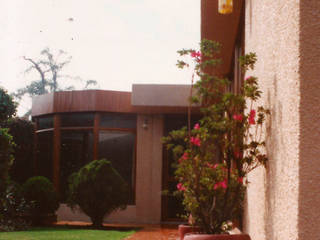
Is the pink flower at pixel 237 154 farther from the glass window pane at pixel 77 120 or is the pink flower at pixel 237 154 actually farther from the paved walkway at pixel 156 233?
the glass window pane at pixel 77 120

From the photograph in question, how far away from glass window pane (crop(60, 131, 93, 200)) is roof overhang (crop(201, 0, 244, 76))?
196 inches

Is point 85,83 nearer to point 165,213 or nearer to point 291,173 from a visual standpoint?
point 165,213

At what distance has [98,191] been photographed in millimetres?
10062

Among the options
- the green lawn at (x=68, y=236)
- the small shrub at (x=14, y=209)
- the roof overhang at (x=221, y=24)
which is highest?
the roof overhang at (x=221, y=24)

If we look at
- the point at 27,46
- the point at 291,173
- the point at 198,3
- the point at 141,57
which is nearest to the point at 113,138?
the point at 198,3

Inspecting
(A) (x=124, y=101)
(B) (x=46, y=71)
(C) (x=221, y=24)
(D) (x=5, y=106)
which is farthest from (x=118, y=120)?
(B) (x=46, y=71)

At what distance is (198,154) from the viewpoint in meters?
4.24

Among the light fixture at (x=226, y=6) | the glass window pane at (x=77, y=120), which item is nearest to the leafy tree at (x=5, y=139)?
the glass window pane at (x=77, y=120)

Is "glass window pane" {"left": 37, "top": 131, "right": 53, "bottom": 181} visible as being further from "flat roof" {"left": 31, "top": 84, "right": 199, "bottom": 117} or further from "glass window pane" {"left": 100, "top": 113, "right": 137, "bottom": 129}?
"glass window pane" {"left": 100, "top": 113, "right": 137, "bottom": 129}

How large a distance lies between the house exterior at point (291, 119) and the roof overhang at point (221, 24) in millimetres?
3025

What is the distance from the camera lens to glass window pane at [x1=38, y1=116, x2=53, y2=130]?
42.8ft

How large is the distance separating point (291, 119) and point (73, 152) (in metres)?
10.6

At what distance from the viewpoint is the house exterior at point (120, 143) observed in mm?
12250

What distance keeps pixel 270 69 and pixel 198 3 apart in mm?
3588
